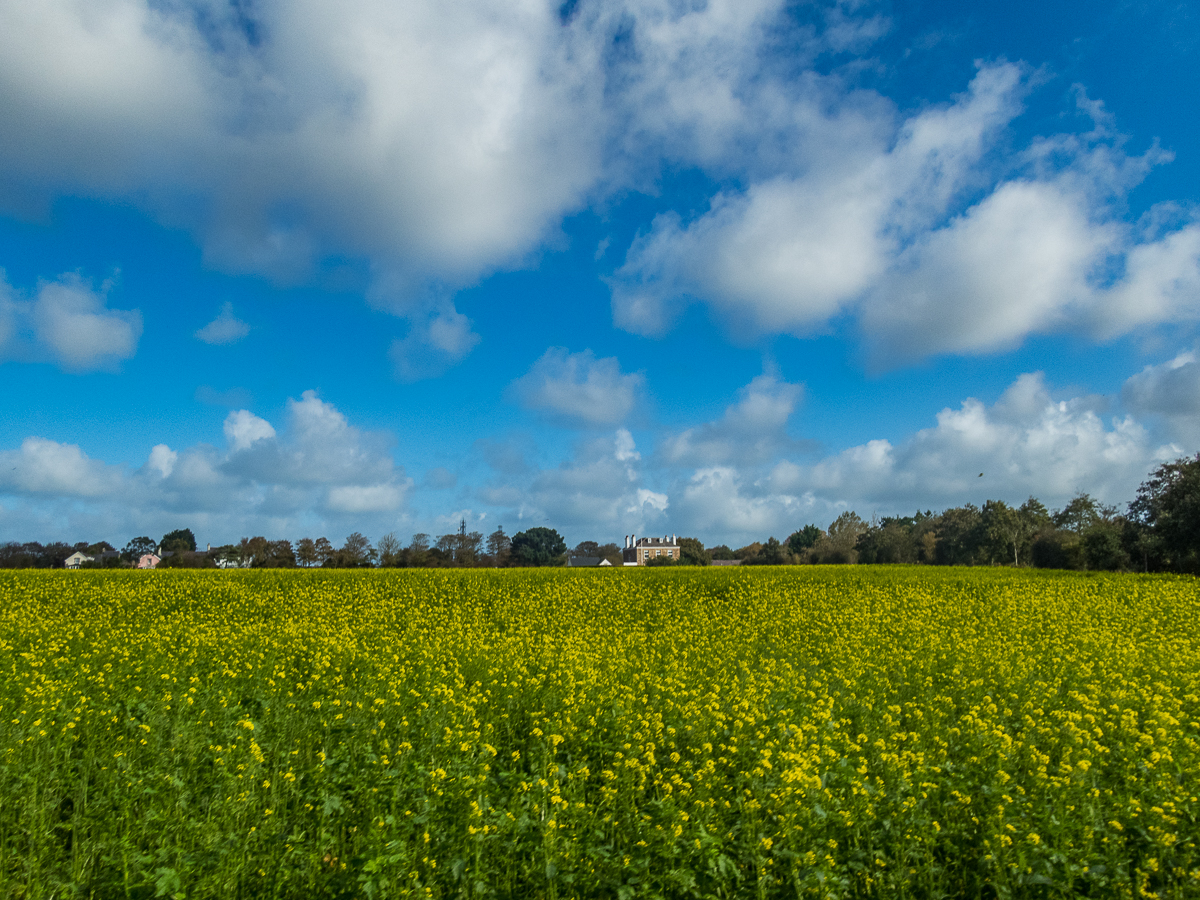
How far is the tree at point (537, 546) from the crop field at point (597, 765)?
9402 cm

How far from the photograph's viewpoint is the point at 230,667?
11078 millimetres

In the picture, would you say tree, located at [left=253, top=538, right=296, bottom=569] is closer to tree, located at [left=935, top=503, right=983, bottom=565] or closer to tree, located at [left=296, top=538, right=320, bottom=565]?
tree, located at [left=296, top=538, right=320, bottom=565]

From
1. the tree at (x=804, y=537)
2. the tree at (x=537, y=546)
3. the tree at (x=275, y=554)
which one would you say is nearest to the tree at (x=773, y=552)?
→ the tree at (x=804, y=537)

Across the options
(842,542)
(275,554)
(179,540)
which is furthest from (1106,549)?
(179,540)

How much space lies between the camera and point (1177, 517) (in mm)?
38688

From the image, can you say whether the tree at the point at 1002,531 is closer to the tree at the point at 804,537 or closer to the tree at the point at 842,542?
the tree at the point at 842,542

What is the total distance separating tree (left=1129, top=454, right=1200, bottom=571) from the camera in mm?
38125

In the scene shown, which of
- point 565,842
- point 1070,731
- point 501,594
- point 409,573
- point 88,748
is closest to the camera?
point 565,842

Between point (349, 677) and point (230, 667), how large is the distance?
7.82 ft

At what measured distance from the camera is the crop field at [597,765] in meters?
4.86

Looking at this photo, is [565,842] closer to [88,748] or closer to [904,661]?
[88,748]

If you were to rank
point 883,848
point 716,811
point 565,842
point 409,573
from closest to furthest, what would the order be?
1. point 565,842
2. point 883,848
3. point 716,811
4. point 409,573

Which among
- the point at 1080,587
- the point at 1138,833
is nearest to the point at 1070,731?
the point at 1138,833

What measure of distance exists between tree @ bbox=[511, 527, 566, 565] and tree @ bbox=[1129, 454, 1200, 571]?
7795cm
